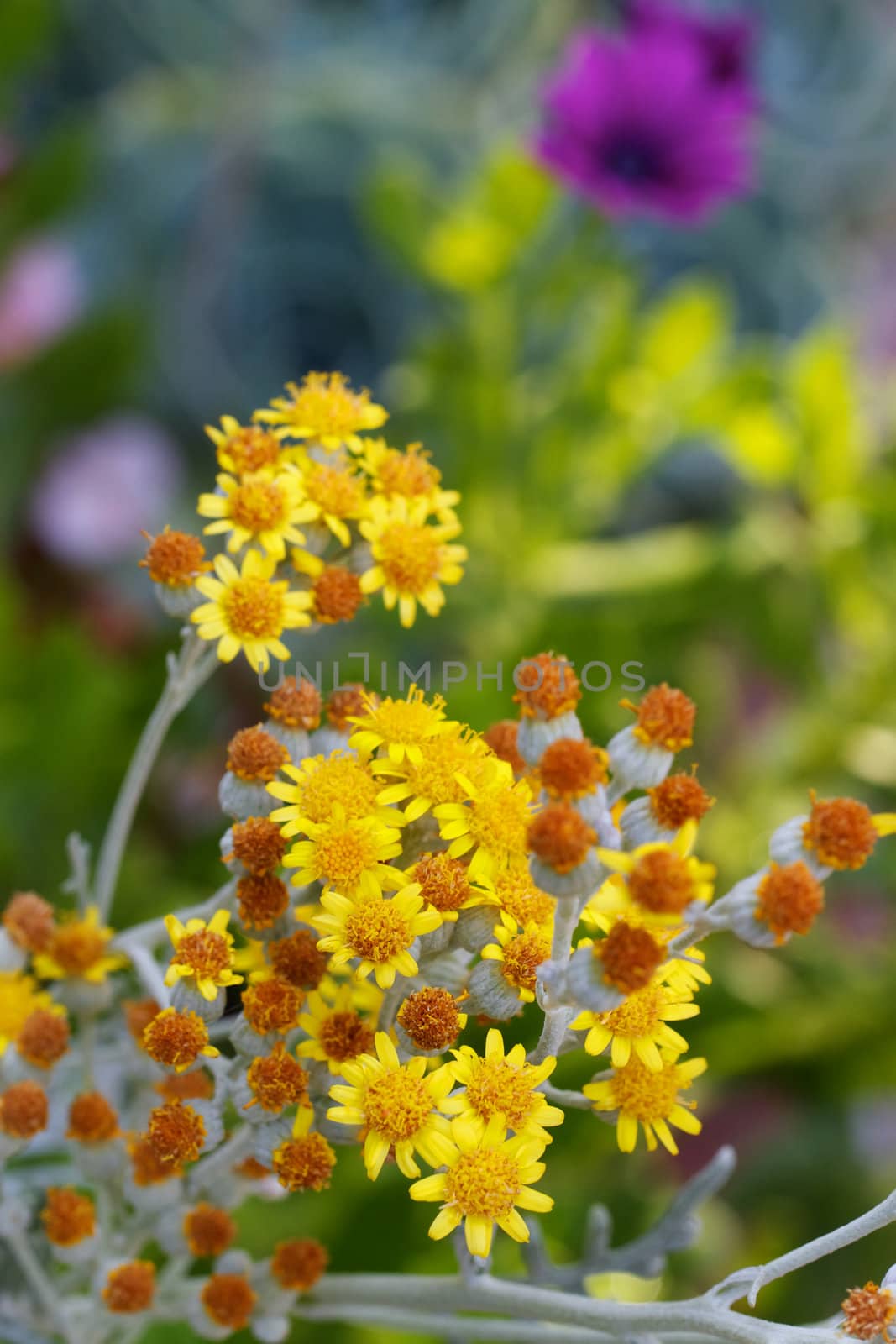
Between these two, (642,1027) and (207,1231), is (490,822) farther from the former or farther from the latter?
(207,1231)

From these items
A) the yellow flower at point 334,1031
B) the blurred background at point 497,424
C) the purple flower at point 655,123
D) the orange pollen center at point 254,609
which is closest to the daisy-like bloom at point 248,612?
the orange pollen center at point 254,609

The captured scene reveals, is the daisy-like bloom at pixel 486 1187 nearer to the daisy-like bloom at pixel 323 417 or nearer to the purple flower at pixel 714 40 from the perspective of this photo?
the daisy-like bloom at pixel 323 417

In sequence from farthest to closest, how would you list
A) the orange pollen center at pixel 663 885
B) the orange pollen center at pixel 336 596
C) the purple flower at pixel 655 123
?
1. the purple flower at pixel 655 123
2. the orange pollen center at pixel 336 596
3. the orange pollen center at pixel 663 885

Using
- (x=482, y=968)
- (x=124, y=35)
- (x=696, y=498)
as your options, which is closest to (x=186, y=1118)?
(x=482, y=968)

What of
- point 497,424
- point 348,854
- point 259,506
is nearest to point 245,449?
point 259,506

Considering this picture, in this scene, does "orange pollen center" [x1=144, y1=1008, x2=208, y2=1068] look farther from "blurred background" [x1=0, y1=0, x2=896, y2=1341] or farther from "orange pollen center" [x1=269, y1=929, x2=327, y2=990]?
"blurred background" [x1=0, y1=0, x2=896, y2=1341]

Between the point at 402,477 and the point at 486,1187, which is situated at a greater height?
the point at 402,477
